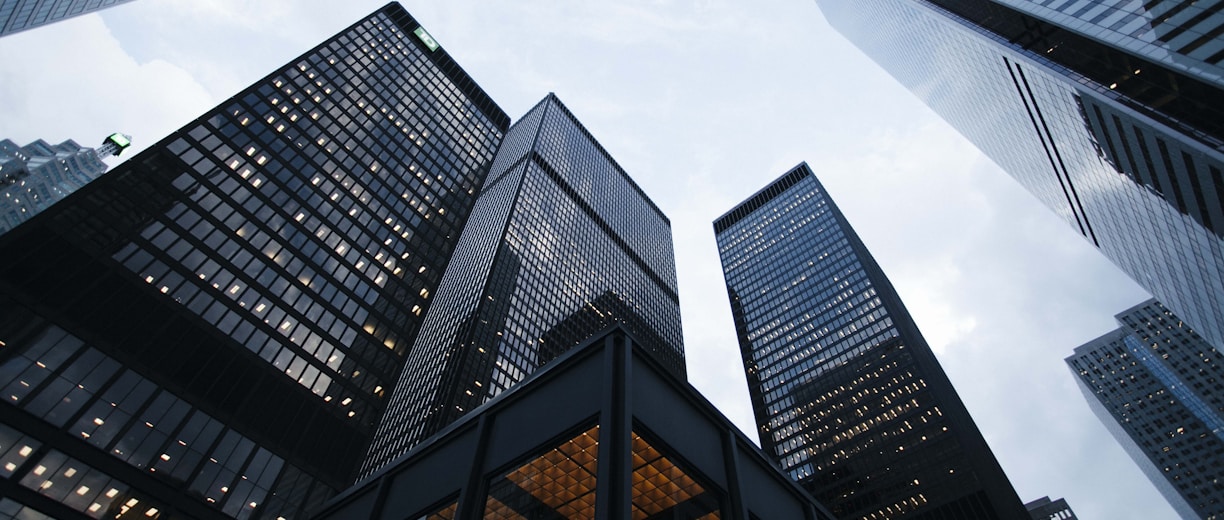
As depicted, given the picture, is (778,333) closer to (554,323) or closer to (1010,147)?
(554,323)

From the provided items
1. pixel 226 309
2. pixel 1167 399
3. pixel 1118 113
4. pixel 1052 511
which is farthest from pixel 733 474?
pixel 1052 511

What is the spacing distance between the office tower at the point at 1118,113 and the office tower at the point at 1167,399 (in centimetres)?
10209

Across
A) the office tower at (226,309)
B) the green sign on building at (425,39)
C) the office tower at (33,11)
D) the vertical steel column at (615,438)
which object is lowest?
the vertical steel column at (615,438)

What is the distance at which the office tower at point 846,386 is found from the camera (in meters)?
101

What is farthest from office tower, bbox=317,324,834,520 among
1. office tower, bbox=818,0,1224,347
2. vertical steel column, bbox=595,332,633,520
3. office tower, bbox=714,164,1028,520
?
office tower, bbox=714,164,1028,520

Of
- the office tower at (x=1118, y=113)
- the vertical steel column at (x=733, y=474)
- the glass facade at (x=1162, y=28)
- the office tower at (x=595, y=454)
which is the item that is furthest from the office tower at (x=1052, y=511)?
the vertical steel column at (x=733, y=474)

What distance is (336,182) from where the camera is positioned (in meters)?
78.3

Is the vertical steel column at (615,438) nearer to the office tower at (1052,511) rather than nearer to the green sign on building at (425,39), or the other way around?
the green sign on building at (425,39)

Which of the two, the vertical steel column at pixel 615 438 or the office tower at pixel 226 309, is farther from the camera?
the office tower at pixel 226 309

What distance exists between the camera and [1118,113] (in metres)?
50.7

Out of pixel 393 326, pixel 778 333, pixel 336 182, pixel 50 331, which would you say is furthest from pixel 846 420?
pixel 50 331

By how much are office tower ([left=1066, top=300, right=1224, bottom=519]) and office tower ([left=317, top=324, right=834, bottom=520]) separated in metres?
177

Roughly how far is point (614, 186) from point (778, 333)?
75.0 meters

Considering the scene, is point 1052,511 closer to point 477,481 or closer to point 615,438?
point 615,438
